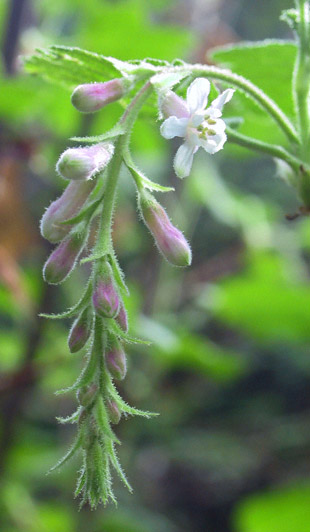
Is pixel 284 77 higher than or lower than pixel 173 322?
lower

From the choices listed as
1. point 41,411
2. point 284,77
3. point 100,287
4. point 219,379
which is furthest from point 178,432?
point 100,287

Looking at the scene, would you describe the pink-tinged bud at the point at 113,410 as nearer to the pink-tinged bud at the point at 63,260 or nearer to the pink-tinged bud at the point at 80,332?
the pink-tinged bud at the point at 80,332

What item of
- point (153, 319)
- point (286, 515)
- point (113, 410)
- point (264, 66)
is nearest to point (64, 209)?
point (113, 410)

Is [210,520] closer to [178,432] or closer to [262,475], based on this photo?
[262,475]

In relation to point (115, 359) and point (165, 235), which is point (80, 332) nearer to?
point (115, 359)

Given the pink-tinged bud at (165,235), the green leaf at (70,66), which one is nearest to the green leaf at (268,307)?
the green leaf at (70,66)

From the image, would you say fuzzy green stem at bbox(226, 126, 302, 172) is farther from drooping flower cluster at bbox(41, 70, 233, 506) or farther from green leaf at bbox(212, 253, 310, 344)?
green leaf at bbox(212, 253, 310, 344)

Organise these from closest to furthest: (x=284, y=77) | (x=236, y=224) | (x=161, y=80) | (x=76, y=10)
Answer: (x=161, y=80) → (x=284, y=77) → (x=76, y=10) → (x=236, y=224)

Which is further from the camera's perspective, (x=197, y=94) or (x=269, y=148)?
(x=269, y=148)
